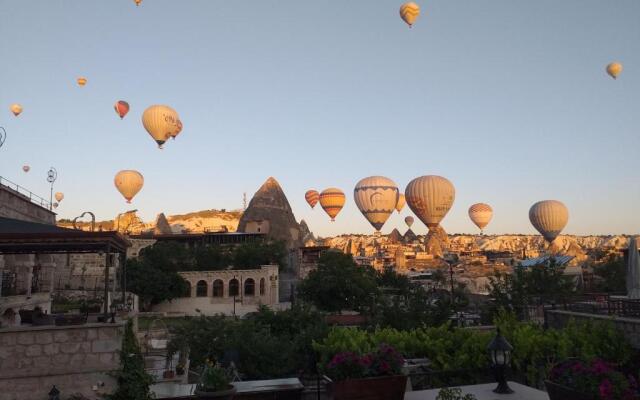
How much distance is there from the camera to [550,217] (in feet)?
217

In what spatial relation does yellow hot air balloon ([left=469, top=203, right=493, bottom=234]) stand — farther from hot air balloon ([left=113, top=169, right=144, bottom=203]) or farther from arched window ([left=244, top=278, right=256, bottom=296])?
hot air balloon ([left=113, top=169, right=144, bottom=203])

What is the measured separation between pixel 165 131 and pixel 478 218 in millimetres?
57617

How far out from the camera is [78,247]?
1344cm

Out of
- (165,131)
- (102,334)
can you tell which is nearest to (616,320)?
(102,334)

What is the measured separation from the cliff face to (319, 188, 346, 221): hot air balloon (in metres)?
20.2

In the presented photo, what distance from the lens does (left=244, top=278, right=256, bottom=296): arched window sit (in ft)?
192

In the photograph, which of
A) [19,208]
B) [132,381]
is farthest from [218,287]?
[132,381]

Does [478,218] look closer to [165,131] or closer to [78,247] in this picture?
[165,131]

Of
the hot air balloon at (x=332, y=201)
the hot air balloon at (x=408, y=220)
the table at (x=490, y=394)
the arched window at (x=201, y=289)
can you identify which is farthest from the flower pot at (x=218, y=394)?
the hot air balloon at (x=408, y=220)

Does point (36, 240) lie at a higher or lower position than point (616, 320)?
higher

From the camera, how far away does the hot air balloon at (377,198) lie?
58250mm

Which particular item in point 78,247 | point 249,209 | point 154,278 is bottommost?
point 154,278

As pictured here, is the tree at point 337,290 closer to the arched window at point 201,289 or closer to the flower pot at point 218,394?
the arched window at point 201,289

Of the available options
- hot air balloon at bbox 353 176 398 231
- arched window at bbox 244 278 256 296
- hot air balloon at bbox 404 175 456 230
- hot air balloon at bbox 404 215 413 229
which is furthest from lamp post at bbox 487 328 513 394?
hot air balloon at bbox 404 215 413 229
